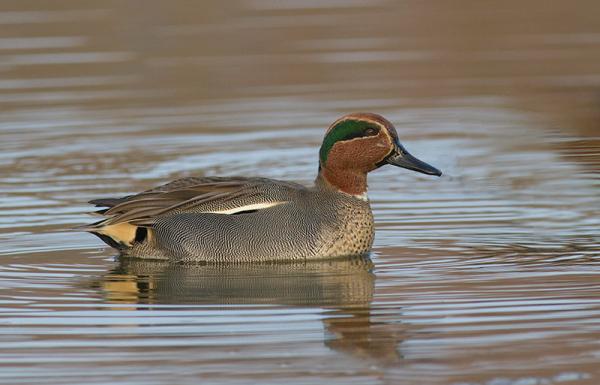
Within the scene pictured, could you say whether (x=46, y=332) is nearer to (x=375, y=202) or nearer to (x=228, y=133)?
(x=375, y=202)

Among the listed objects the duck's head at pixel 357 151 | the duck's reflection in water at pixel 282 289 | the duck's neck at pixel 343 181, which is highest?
the duck's head at pixel 357 151

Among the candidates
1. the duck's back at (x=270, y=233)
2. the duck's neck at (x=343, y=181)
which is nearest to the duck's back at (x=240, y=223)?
the duck's back at (x=270, y=233)

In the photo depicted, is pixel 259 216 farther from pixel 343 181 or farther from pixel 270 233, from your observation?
pixel 343 181

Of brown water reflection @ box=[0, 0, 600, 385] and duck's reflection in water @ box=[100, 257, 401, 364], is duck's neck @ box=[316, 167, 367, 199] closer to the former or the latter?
brown water reflection @ box=[0, 0, 600, 385]

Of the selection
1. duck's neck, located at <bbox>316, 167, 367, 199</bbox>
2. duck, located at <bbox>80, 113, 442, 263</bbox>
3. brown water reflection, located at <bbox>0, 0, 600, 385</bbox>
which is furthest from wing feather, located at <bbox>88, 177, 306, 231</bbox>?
brown water reflection, located at <bbox>0, 0, 600, 385</bbox>

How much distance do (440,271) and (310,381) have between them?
105 inches

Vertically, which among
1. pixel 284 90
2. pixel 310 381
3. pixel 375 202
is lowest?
pixel 310 381

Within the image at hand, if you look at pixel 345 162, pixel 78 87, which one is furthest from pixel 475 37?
pixel 345 162

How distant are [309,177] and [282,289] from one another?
4.04 metres

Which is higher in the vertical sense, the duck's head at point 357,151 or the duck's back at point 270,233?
the duck's head at point 357,151

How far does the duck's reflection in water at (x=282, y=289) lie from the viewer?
8680 millimetres

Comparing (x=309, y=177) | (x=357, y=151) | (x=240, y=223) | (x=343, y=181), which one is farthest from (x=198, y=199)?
(x=309, y=177)

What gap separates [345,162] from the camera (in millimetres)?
11172

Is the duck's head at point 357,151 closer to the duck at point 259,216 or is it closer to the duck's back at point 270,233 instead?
the duck at point 259,216
